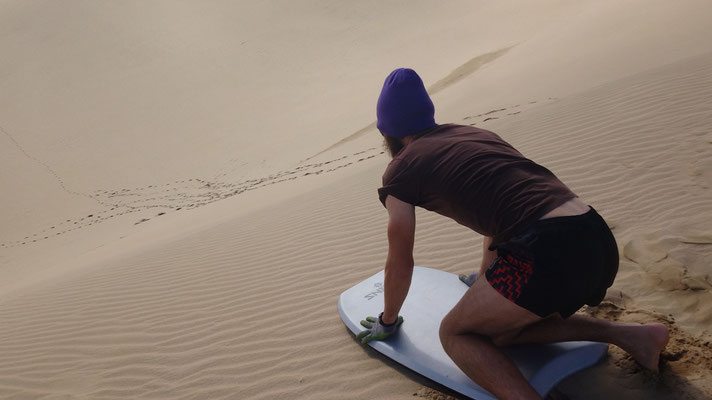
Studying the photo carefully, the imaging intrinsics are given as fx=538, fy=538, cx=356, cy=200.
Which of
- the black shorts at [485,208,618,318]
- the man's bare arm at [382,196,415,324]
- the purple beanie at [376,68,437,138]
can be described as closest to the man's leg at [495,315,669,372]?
the black shorts at [485,208,618,318]

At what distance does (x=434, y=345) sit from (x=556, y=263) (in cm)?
107

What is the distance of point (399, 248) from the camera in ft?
8.34

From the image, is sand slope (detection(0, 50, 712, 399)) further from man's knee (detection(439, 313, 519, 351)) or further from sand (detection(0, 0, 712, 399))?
man's knee (detection(439, 313, 519, 351))

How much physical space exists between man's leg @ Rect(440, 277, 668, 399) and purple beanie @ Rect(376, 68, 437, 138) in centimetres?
81

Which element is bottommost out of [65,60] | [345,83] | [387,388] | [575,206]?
[387,388]

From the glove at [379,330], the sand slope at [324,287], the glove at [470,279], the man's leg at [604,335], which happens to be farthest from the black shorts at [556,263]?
the glove at [470,279]

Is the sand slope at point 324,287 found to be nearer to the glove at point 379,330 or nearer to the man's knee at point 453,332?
the glove at point 379,330

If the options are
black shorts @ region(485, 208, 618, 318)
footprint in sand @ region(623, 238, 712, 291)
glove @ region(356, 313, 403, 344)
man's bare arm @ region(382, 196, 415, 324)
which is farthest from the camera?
footprint in sand @ region(623, 238, 712, 291)

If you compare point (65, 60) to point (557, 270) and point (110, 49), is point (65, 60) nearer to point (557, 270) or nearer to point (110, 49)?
point (110, 49)

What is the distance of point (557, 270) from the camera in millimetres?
2232

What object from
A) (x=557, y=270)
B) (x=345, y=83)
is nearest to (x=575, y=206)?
(x=557, y=270)

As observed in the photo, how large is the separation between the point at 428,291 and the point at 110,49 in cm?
2870

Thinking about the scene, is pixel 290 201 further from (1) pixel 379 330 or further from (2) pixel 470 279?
(1) pixel 379 330

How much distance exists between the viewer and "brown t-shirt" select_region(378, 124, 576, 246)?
91.4 inches
